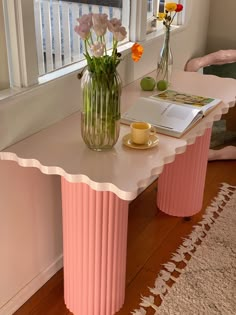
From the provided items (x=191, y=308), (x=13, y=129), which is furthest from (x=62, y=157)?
(x=191, y=308)

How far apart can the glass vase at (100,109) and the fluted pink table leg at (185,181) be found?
0.78 m

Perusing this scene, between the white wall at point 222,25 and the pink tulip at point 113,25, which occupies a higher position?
the pink tulip at point 113,25

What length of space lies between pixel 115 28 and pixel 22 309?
1.15 meters

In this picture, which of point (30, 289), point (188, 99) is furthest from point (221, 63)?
point (30, 289)

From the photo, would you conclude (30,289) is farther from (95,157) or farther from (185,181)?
(185,181)

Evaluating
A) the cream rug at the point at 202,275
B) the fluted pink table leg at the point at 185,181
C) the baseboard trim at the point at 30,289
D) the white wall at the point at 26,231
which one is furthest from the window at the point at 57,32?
the cream rug at the point at 202,275

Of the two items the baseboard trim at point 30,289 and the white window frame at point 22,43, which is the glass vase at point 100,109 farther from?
the baseboard trim at point 30,289

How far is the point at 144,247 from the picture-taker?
214cm

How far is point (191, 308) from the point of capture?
179cm

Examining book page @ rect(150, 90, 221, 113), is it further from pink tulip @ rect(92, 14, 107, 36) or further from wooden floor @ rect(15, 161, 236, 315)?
wooden floor @ rect(15, 161, 236, 315)

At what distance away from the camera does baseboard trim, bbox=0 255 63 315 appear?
173cm

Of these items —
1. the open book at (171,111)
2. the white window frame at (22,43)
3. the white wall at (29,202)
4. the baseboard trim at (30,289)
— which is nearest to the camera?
the white window frame at (22,43)

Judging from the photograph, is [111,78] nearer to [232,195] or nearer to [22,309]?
[22,309]

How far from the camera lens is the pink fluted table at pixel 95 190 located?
1307 millimetres
